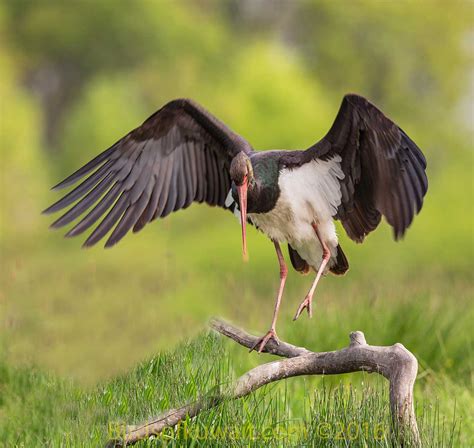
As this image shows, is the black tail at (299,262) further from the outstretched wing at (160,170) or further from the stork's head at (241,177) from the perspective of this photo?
the stork's head at (241,177)

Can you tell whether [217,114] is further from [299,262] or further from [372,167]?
[372,167]

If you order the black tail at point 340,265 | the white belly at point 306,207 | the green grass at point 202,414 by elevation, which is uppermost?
the white belly at point 306,207

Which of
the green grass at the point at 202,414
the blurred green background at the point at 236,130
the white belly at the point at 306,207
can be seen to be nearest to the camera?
the green grass at the point at 202,414

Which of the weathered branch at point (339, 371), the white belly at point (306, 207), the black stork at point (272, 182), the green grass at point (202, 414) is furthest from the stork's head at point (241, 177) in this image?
the weathered branch at point (339, 371)

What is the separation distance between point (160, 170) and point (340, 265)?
3.73 ft

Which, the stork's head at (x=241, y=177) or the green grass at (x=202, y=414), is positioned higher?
the stork's head at (x=241, y=177)

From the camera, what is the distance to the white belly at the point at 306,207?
554cm

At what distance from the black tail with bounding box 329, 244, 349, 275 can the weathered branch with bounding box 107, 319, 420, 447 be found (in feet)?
4.41

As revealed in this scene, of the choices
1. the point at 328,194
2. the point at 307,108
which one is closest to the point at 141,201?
the point at 328,194

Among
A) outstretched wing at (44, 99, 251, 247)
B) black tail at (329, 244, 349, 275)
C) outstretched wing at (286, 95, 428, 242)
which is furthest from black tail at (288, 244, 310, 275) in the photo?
outstretched wing at (44, 99, 251, 247)

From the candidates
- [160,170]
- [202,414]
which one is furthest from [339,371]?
[160,170]

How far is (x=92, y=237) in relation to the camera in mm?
5551

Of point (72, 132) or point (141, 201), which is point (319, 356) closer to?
point (141, 201)

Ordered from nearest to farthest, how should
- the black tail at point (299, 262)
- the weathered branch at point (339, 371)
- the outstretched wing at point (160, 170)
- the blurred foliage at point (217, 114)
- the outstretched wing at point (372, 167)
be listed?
the weathered branch at point (339, 371)
the outstretched wing at point (372, 167)
the outstretched wing at point (160, 170)
the black tail at point (299, 262)
the blurred foliage at point (217, 114)
